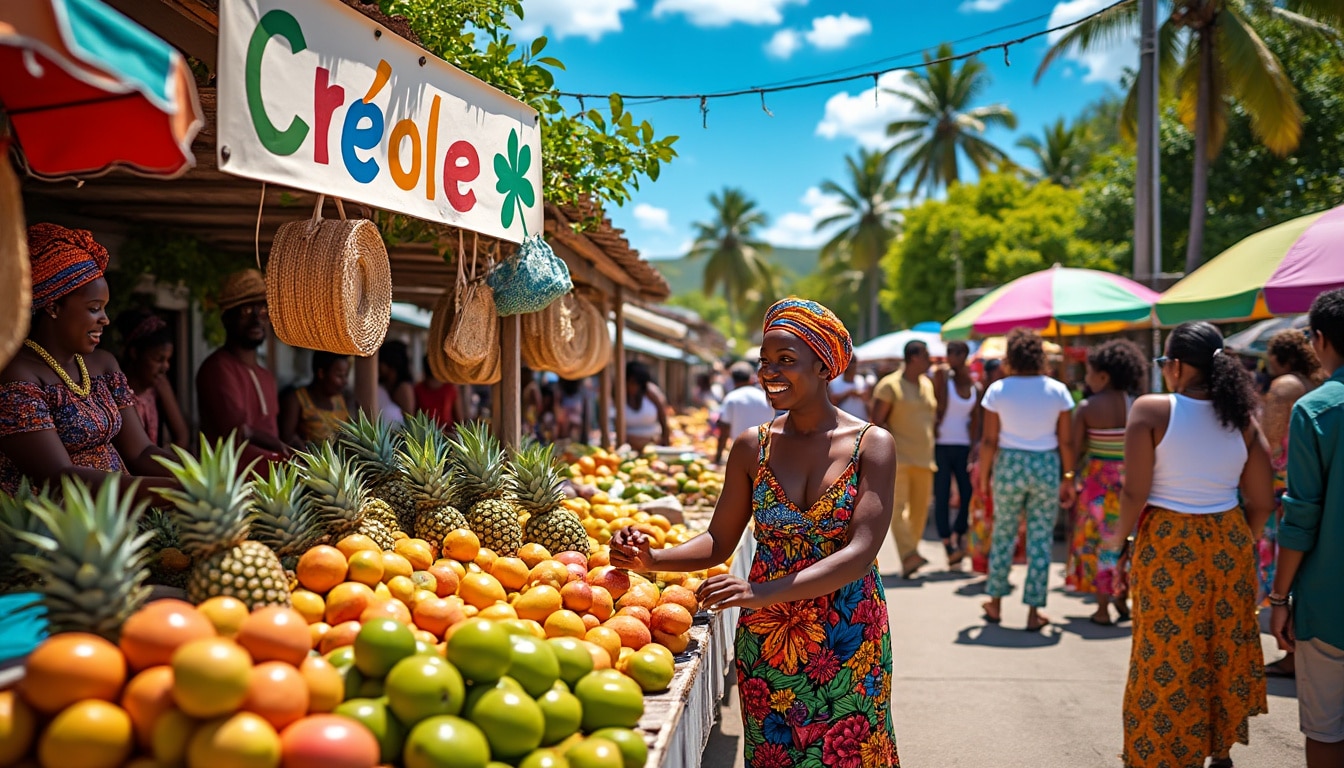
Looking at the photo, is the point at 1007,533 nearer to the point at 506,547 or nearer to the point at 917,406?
the point at 917,406

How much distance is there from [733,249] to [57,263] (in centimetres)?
6248

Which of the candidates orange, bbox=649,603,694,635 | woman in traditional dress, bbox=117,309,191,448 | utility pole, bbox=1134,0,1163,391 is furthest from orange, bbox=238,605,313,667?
utility pole, bbox=1134,0,1163,391

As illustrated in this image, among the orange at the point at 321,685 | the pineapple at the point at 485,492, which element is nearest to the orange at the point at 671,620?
the pineapple at the point at 485,492

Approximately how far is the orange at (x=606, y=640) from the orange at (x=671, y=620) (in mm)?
271

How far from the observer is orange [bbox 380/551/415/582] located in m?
2.96

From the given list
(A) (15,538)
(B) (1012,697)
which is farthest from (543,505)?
(B) (1012,697)

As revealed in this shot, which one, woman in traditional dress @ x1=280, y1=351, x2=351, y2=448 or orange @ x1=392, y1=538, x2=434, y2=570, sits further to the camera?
woman in traditional dress @ x1=280, y1=351, x2=351, y2=448

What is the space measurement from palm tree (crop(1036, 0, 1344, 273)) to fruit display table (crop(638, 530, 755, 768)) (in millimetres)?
17097

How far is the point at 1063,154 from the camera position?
45.9 metres

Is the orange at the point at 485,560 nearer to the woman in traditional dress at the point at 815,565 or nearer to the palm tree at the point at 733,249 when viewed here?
the woman in traditional dress at the point at 815,565

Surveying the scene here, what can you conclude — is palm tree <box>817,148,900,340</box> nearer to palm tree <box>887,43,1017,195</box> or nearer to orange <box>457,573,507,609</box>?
palm tree <box>887,43,1017,195</box>

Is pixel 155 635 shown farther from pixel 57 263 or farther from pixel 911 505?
pixel 911 505

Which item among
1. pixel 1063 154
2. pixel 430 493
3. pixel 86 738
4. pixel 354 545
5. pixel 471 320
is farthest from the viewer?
pixel 1063 154

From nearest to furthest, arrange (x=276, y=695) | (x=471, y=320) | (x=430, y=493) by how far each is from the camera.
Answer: (x=276, y=695)
(x=430, y=493)
(x=471, y=320)
